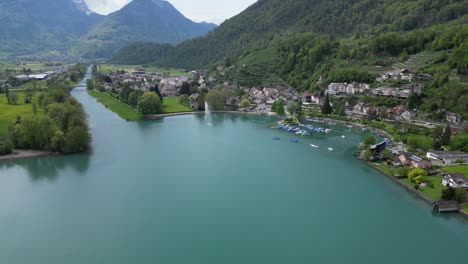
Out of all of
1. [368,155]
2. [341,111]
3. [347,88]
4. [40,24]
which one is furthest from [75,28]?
[368,155]

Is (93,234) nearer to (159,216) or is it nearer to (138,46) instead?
(159,216)

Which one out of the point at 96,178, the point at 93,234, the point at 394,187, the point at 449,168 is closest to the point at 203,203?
the point at 93,234

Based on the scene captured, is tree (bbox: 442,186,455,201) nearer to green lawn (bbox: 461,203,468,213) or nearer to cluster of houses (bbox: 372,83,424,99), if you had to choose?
green lawn (bbox: 461,203,468,213)

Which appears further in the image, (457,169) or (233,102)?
(233,102)

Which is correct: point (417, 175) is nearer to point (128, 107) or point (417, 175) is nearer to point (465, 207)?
point (465, 207)

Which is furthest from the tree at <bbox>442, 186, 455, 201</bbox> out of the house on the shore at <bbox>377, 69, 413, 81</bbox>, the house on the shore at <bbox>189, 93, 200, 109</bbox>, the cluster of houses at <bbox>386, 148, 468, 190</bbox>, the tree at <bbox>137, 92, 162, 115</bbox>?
the house on the shore at <bbox>189, 93, 200, 109</bbox>
